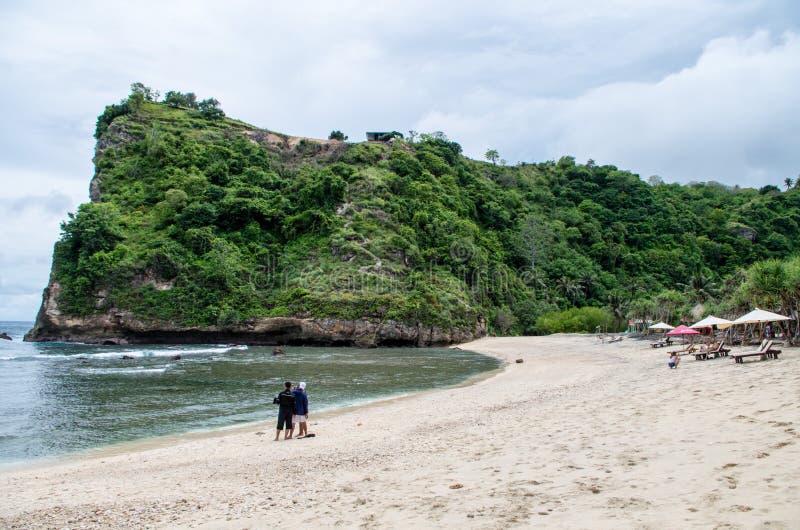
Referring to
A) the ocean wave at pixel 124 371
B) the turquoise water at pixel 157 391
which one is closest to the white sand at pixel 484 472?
the turquoise water at pixel 157 391

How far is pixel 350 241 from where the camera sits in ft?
232

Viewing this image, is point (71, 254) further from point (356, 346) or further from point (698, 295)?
point (698, 295)

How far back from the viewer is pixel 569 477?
24.3 ft

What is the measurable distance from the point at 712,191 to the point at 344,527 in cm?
15345

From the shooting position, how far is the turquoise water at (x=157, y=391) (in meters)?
16.0

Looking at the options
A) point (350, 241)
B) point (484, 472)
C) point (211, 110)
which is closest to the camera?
point (484, 472)

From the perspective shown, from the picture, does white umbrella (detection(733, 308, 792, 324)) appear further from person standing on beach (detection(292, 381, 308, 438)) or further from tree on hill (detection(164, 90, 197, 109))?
tree on hill (detection(164, 90, 197, 109))

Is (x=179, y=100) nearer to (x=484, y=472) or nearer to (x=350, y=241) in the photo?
(x=350, y=241)

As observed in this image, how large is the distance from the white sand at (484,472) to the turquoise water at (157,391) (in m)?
3.03

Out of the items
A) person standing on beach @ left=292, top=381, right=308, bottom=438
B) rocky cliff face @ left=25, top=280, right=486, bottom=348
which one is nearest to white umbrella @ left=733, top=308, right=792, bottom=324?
person standing on beach @ left=292, top=381, right=308, bottom=438

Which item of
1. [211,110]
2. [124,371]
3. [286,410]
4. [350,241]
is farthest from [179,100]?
[286,410]

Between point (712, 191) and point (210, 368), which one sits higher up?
point (712, 191)

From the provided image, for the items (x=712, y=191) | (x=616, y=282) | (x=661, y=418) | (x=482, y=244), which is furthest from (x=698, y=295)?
(x=712, y=191)

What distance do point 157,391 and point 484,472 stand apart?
20.9m
